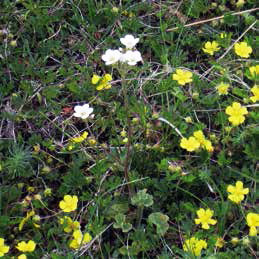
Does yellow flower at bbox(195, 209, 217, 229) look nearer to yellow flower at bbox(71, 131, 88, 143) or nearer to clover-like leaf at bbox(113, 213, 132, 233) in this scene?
clover-like leaf at bbox(113, 213, 132, 233)

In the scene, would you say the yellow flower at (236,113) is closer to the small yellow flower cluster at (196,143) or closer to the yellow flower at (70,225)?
the small yellow flower cluster at (196,143)

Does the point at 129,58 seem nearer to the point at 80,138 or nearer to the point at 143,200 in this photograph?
the point at 143,200

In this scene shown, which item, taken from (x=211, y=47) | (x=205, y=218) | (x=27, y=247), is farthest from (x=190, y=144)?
(x=27, y=247)

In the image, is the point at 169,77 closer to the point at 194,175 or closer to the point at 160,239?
the point at 194,175

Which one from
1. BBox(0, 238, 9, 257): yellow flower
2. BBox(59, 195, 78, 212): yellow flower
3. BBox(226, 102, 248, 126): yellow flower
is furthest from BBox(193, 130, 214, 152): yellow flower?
BBox(0, 238, 9, 257): yellow flower

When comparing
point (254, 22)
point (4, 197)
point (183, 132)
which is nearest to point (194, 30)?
point (254, 22)

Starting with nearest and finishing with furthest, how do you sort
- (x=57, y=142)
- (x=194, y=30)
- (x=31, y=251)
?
(x=31, y=251) < (x=57, y=142) < (x=194, y=30)

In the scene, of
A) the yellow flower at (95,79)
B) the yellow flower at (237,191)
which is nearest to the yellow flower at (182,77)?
the yellow flower at (95,79)
